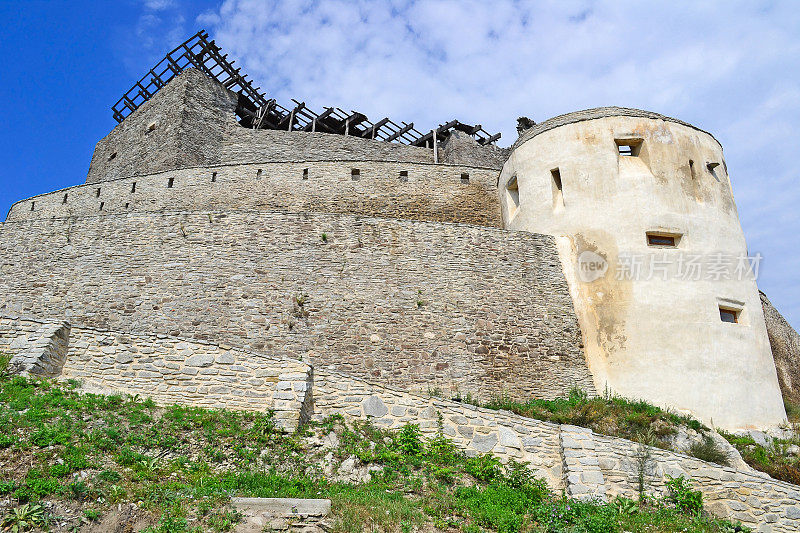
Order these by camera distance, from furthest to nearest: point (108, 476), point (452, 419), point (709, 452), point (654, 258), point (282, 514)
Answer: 1. point (654, 258)
2. point (709, 452)
3. point (452, 419)
4. point (108, 476)
5. point (282, 514)

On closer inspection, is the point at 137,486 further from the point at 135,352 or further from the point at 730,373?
the point at 730,373

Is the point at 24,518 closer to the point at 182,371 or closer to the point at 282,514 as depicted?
the point at 282,514

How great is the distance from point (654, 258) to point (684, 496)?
6549 millimetres

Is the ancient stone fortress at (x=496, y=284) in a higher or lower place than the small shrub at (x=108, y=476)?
higher

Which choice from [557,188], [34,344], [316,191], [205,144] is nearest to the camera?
[34,344]

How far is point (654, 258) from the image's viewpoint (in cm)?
1381

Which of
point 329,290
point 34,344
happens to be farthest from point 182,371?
point 329,290

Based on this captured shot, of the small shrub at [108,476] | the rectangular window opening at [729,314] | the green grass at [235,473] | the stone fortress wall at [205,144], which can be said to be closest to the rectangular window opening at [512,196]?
the rectangular window opening at [729,314]

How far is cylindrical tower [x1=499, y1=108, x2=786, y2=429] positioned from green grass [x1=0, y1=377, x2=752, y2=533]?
5.03 meters

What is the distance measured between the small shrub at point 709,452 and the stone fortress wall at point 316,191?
918 cm

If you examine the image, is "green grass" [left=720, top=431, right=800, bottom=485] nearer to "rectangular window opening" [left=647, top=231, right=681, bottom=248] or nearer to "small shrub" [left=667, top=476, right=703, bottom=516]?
"small shrub" [left=667, top=476, right=703, bottom=516]

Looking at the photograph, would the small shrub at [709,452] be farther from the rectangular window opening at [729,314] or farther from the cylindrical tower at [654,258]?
the rectangular window opening at [729,314]

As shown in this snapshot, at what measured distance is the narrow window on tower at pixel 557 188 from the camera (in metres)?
15.4

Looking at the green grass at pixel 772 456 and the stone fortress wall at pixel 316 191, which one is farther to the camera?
the stone fortress wall at pixel 316 191
